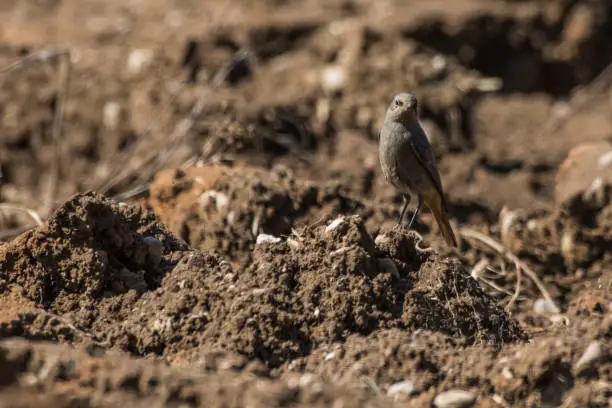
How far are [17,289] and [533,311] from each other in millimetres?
2838

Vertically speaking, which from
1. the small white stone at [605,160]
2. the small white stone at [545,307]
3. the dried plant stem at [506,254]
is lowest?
the small white stone at [545,307]

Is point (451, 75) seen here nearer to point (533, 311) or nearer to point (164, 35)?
point (164, 35)

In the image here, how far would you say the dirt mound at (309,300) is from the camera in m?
3.51

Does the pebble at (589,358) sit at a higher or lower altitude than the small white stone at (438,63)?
lower

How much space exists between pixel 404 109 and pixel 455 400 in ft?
7.79

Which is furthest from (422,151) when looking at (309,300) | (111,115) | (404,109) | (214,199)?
(111,115)

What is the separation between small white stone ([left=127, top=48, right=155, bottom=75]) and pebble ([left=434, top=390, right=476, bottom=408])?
22.4 feet

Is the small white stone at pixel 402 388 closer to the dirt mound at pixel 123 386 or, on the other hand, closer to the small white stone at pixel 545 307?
the dirt mound at pixel 123 386

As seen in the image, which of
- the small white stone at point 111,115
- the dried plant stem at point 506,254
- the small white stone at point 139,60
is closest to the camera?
the dried plant stem at point 506,254

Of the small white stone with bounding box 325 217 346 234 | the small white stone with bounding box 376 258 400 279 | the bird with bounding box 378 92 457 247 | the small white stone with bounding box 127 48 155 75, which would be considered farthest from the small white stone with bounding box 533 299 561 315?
the small white stone with bounding box 127 48 155 75

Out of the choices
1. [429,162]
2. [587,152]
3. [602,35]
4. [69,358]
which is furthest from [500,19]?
[69,358]

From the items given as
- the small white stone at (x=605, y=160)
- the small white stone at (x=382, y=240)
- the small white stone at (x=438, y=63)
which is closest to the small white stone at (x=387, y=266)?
the small white stone at (x=382, y=240)

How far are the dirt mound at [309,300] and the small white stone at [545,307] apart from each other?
3.66ft

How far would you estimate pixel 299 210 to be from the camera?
554 cm
